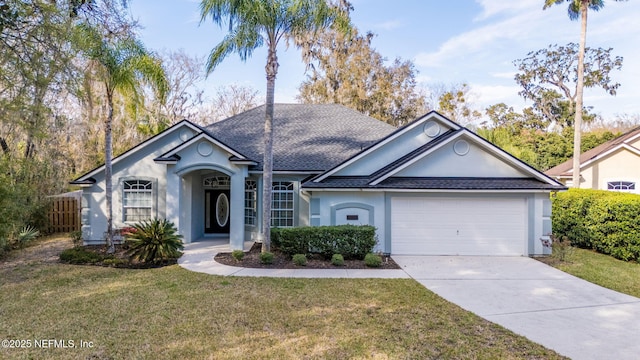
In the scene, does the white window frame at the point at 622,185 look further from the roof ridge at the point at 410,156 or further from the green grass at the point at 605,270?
the roof ridge at the point at 410,156

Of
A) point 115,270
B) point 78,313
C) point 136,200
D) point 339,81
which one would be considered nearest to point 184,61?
point 339,81

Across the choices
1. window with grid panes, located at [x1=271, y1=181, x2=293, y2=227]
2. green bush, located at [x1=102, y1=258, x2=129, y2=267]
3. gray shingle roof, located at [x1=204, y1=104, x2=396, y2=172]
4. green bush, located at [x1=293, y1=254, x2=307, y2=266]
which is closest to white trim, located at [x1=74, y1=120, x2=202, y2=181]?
gray shingle roof, located at [x1=204, y1=104, x2=396, y2=172]

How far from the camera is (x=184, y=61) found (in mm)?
31094

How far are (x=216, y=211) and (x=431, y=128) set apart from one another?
1027cm

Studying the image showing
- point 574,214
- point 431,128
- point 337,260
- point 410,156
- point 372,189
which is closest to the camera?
point 337,260

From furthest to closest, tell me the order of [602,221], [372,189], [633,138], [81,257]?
[633,138], [602,221], [372,189], [81,257]

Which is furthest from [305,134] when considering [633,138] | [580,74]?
[633,138]

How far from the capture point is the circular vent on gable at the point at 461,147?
12.2m

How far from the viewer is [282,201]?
1385 centimetres

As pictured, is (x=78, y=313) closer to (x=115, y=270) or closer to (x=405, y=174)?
(x=115, y=270)

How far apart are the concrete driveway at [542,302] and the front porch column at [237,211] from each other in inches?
235

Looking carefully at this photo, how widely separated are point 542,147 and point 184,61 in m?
35.7

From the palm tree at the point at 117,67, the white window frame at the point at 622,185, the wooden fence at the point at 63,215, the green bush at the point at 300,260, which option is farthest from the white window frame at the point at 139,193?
the white window frame at the point at 622,185

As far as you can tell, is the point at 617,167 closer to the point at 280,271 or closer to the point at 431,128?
the point at 431,128
